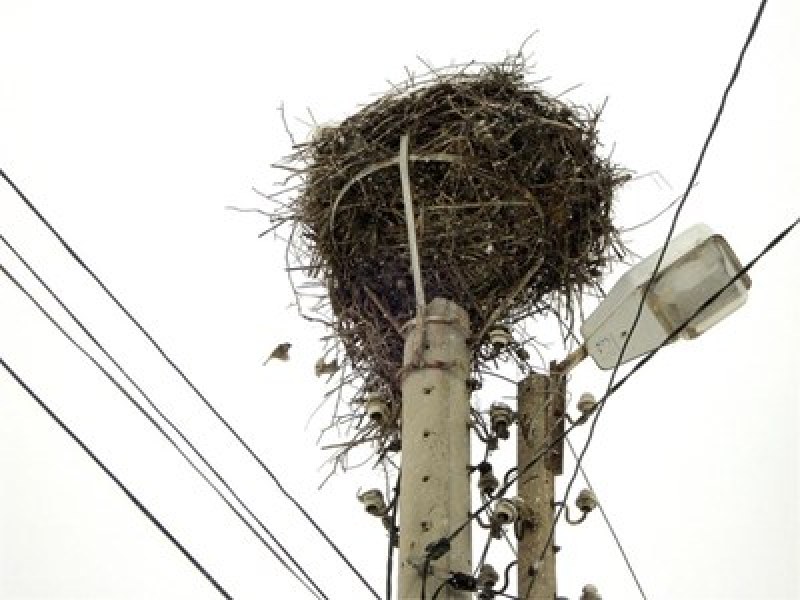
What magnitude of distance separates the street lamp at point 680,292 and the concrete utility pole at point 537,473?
26 centimetres

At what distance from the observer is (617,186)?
510 cm

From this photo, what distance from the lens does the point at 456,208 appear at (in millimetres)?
4605

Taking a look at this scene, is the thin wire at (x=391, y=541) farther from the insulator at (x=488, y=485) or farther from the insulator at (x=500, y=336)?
the insulator at (x=500, y=336)

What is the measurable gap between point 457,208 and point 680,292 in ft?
2.65

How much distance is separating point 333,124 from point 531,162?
0.74m

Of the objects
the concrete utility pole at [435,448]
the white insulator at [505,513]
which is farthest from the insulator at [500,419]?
the white insulator at [505,513]

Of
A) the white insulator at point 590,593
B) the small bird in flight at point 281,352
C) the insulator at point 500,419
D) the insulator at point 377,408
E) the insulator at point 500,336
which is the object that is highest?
the small bird in flight at point 281,352

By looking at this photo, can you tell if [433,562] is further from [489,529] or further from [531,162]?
[531,162]

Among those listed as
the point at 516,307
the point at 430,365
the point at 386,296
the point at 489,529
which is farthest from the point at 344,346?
the point at 489,529

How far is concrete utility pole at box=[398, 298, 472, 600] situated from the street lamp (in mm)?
468

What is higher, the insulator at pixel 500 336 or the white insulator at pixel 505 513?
the insulator at pixel 500 336

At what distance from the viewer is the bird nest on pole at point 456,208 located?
4.62m

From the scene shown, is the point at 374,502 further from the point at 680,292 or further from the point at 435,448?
the point at 680,292

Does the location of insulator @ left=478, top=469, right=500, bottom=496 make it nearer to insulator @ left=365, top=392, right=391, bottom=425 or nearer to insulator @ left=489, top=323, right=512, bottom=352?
insulator @ left=365, top=392, right=391, bottom=425
